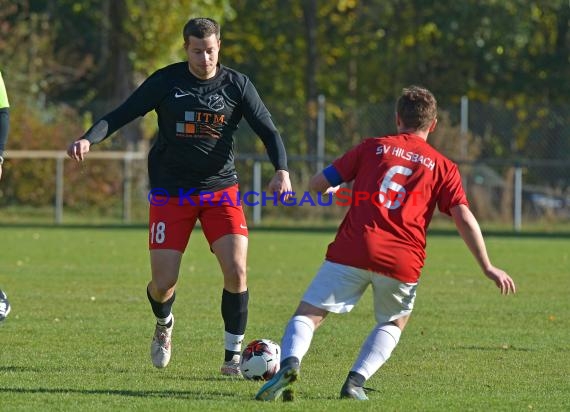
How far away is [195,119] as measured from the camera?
25.9 feet

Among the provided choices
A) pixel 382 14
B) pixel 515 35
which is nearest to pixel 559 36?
pixel 515 35

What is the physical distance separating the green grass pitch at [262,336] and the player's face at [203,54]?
1906mm

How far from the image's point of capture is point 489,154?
28.8m

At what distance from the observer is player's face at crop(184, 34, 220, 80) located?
7723 millimetres

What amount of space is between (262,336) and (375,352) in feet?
10.5

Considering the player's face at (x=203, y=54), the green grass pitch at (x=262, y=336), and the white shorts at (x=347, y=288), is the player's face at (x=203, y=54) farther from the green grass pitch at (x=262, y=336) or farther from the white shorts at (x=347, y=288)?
the green grass pitch at (x=262, y=336)

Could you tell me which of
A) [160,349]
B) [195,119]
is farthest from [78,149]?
[160,349]

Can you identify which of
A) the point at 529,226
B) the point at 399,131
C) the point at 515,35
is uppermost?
the point at 515,35

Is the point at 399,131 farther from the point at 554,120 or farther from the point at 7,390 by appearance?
the point at 554,120

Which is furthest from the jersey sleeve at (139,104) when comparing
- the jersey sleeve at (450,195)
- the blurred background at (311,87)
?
the blurred background at (311,87)

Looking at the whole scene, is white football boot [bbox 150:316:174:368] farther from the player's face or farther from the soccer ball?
the player's face

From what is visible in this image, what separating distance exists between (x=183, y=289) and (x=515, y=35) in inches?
886

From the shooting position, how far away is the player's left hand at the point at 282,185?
736cm

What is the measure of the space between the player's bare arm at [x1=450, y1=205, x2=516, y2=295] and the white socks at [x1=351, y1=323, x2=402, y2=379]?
2.08 ft
